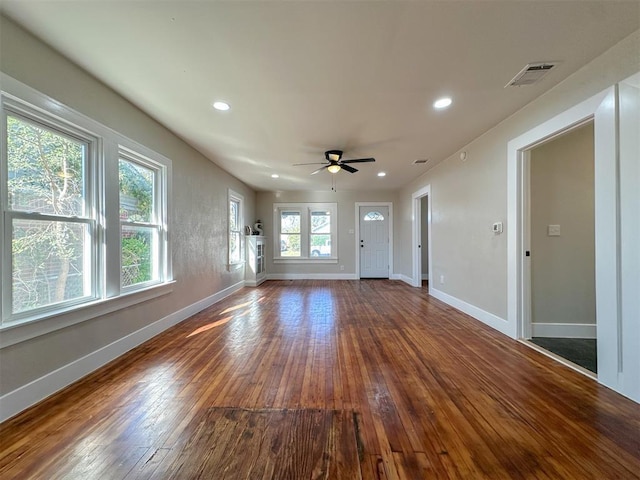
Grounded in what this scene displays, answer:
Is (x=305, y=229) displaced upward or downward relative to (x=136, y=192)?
downward

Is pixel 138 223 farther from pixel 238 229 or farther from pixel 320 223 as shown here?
pixel 320 223

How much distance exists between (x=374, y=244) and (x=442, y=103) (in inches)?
196

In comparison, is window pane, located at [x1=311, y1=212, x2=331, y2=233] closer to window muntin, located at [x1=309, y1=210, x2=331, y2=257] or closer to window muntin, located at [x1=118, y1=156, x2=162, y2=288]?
window muntin, located at [x1=309, y1=210, x2=331, y2=257]

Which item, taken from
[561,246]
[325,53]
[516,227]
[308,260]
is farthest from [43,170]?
[308,260]

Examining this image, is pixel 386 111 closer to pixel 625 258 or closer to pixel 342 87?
pixel 342 87

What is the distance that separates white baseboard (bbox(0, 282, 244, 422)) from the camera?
1604mm

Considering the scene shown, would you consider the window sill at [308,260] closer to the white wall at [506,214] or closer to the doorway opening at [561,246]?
the white wall at [506,214]

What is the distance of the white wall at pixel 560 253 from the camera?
287cm

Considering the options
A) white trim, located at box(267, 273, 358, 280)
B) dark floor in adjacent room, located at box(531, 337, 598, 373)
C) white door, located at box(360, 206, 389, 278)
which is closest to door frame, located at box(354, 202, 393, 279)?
white door, located at box(360, 206, 389, 278)

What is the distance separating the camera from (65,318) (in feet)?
6.32

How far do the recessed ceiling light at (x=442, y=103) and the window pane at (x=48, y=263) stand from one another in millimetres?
3329

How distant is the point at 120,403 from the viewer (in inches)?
67.9

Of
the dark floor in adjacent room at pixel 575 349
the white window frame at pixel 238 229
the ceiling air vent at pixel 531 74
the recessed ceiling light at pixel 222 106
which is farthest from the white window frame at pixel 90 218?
the dark floor in adjacent room at pixel 575 349

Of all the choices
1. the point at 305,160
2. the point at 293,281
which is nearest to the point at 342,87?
the point at 305,160
